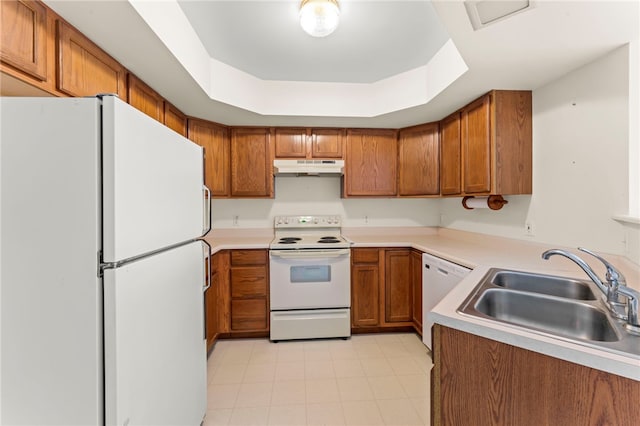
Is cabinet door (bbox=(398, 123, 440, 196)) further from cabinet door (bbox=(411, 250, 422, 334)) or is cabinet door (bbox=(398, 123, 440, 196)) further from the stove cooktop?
the stove cooktop

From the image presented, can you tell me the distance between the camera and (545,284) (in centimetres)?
136

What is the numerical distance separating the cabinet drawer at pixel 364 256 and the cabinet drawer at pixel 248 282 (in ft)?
2.94

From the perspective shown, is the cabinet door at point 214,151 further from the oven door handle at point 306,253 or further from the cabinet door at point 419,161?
the cabinet door at point 419,161

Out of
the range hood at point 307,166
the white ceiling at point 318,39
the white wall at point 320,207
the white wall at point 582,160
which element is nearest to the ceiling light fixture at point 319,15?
the white ceiling at point 318,39

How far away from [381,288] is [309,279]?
736 mm

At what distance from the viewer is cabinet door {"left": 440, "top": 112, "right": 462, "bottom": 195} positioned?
92.8 inches

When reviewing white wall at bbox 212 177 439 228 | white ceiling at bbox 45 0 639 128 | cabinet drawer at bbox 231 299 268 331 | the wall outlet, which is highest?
white ceiling at bbox 45 0 639 128

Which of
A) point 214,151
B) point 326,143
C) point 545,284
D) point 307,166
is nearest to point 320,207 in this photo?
point 307,166

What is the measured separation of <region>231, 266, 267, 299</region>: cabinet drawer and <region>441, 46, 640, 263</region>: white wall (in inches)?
88.3

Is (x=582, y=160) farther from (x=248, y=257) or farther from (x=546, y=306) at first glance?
(x=248, y=257)

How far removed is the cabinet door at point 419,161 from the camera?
2.69 m

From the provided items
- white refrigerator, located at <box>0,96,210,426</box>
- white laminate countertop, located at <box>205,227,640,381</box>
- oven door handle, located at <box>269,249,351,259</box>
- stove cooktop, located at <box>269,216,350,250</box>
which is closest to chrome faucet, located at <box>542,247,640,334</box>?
white laminate countertop, located at <box>205,227,640,381</box>

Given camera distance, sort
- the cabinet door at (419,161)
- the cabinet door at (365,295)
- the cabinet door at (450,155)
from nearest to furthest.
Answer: the cabinet door at (450,155)
the cabinet door at (365,295)
the cabinet door at (419,161)

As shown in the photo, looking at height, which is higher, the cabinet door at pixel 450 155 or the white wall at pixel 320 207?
the cabinet door at pixel 450 155
